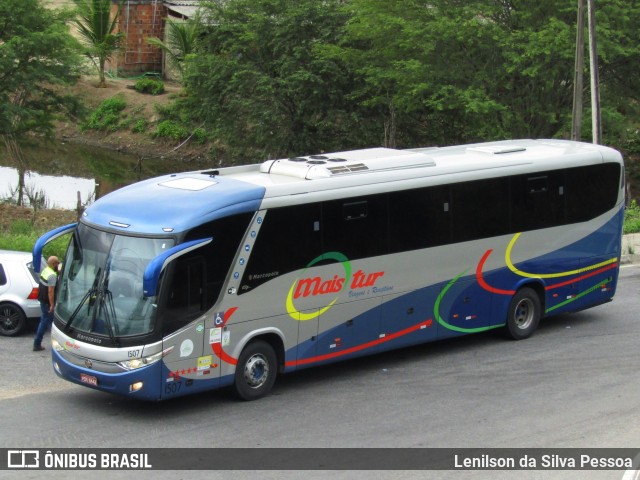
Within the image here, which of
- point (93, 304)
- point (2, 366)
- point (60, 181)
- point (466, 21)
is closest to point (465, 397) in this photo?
point (93, 304)

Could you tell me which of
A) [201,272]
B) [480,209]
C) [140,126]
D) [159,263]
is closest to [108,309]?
[159,263]

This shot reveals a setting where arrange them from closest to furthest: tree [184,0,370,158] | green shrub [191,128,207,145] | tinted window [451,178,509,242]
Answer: tinted window [451,178,509,242] < tree [184,0,370,158] < green shrub [191,128,207,145]

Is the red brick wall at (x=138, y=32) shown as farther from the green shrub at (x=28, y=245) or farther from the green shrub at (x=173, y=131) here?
the green shrub at (x=28, y=245)

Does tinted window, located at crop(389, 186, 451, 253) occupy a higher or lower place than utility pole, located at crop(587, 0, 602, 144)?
lower

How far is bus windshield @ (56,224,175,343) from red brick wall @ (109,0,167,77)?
4979 centimetres

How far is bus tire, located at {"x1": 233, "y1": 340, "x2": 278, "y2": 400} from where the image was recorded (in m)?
13.8

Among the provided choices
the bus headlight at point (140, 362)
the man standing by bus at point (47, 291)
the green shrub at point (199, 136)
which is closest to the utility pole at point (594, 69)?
the man standing by bus at point (47, 291)

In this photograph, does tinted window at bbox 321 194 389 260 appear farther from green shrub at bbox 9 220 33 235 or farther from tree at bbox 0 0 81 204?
tree at bbox 0 0 81 204

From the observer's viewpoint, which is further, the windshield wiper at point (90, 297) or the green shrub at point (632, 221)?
the green shrub at point (632, 221)

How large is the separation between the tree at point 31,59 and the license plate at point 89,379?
1955 centimetres

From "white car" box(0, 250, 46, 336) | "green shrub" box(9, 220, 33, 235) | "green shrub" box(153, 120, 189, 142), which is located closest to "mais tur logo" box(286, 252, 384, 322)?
"white car" box(0, 250, 46, 336)

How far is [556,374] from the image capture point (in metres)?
15.5

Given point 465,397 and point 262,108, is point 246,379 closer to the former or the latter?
point 465,397

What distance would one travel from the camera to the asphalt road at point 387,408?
40.0ft
